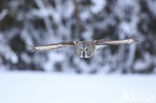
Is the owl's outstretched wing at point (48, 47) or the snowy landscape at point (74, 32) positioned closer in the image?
the owl's outstretched wing at point (48, 47)

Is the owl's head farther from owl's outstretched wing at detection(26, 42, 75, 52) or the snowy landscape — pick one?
the snowy landscape

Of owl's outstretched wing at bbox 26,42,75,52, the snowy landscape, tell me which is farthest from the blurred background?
owl's outstretched wing at bbox 26,42,75,52

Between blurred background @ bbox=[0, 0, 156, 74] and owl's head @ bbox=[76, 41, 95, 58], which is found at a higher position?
blurred background @ bbox=[0, 0, 156, 74]

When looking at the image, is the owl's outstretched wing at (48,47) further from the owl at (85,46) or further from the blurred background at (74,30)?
the blurred background at (74,30)

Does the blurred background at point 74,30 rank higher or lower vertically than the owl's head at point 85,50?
higher

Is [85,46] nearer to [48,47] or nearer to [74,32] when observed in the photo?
[48,47]

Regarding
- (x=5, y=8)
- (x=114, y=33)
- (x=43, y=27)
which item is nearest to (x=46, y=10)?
(x=43, y=27)

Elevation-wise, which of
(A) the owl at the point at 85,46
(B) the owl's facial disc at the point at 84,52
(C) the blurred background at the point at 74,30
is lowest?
(B) the owl's facial disc at the point at 84,52

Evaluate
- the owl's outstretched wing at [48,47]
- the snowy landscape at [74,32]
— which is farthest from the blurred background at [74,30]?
the owl's outstretched wing at [48,47]
